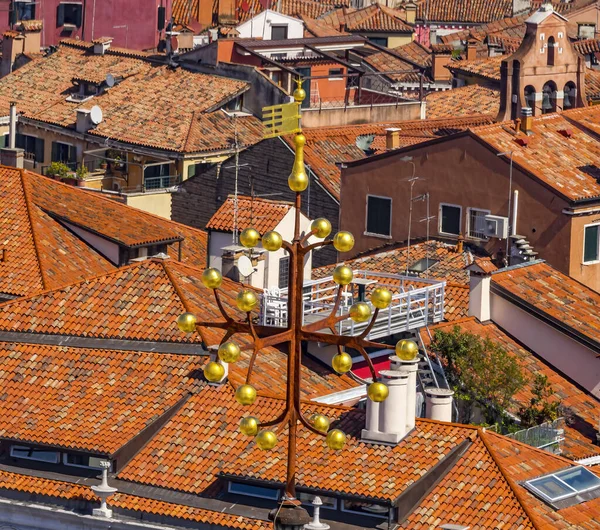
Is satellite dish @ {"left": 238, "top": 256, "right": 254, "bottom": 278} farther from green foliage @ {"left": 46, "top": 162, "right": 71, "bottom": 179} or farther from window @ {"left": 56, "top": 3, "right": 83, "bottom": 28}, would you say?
window @ {"left": 56, "top": 3, "right": 83, "bottom": 28}

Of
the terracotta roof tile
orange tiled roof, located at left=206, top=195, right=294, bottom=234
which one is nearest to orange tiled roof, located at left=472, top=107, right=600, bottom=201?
orange tiled roof, located at left=206, top=195, right=294, bottom=234

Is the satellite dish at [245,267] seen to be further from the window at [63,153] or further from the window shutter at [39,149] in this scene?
the window shutter at [39,149]

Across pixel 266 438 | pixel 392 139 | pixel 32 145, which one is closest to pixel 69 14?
pixel 32 145

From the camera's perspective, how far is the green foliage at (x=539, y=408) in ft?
160

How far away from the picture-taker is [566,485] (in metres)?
41.9

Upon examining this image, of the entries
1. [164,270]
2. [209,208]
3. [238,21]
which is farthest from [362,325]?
[238,21]

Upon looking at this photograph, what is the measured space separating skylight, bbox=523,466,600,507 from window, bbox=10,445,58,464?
30.0 ft

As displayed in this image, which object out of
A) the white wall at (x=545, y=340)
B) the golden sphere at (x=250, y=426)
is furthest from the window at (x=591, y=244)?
the golden sphere at (x=250, y=426)

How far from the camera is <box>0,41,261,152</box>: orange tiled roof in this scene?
89.8 meters

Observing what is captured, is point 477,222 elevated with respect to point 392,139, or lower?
lower

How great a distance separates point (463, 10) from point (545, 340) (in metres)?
96.3

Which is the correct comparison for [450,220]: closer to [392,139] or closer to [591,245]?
[591,245]

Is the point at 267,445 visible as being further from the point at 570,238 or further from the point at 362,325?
the point at 570,238

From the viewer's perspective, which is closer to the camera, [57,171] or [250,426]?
[250,426]
